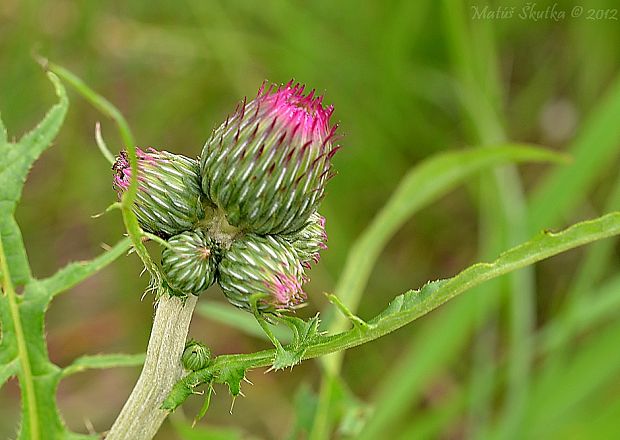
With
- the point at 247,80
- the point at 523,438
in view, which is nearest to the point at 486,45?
the point at 247,80

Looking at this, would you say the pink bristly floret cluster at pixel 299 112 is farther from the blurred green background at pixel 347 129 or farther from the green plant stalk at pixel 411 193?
the blurred green background at pixel 347 129

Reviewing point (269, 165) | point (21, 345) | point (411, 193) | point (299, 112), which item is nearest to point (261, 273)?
point (269, 165)

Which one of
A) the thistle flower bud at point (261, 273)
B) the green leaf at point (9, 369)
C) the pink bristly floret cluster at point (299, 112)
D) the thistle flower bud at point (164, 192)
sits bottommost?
the green leaf at point (9, 369)

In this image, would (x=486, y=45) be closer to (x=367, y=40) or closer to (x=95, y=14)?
(x=367, y=40)

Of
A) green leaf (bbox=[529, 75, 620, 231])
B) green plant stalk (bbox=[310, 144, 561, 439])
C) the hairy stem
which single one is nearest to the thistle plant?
the hairy stem

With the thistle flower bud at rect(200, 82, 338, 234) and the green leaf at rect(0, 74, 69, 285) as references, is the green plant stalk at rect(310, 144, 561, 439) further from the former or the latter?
the green leaf at rect(0, 74, 69, 285)

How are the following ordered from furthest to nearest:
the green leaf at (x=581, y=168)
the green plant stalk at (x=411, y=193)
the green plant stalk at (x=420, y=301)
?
the green leaf at (x=581, y=168) < the green plant stalk at (x=411, y=193) < the green plant stalk at (x=420, y=301)

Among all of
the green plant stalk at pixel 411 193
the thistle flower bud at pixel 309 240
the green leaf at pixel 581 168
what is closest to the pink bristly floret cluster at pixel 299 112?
the thistle flower bud at pixel 309 240
